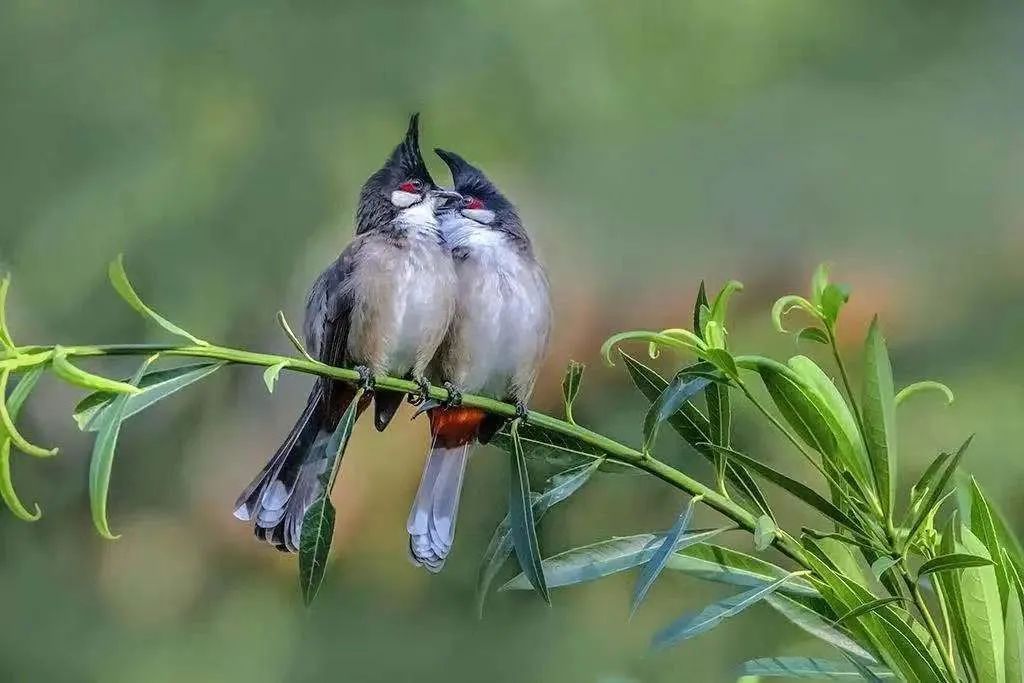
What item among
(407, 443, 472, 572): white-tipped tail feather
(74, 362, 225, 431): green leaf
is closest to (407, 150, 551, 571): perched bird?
(407, 443, 472, 572): white-tipped tail feather

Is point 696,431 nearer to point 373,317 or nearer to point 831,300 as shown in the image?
point 831,300

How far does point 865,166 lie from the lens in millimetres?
1294

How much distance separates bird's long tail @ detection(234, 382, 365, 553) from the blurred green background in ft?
1.58

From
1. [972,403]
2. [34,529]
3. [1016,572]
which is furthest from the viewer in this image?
[34,529]

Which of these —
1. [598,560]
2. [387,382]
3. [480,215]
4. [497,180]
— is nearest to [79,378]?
[387,382]

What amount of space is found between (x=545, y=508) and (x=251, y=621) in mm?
850

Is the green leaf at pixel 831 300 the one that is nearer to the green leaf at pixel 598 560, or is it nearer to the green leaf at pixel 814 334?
the green leaf at pixel 814 334

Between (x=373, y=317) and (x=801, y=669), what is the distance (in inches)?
14.3

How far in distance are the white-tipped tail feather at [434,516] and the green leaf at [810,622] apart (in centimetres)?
27

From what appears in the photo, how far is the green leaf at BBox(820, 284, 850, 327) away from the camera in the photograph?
0.38 meters

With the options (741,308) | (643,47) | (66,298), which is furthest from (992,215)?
(66,298)

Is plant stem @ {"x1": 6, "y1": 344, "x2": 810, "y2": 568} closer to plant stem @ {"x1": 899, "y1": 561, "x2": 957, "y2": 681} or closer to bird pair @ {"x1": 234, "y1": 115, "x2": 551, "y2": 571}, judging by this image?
plant stem @ {"x1": 899, "y1": 561, "x2": 957, "y2": 681}

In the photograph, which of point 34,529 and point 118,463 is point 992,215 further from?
point 34,529

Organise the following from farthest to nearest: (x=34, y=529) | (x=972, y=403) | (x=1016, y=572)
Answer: (x=34, y=529) → (x=972, y=403) → (x=1016, y=572)
